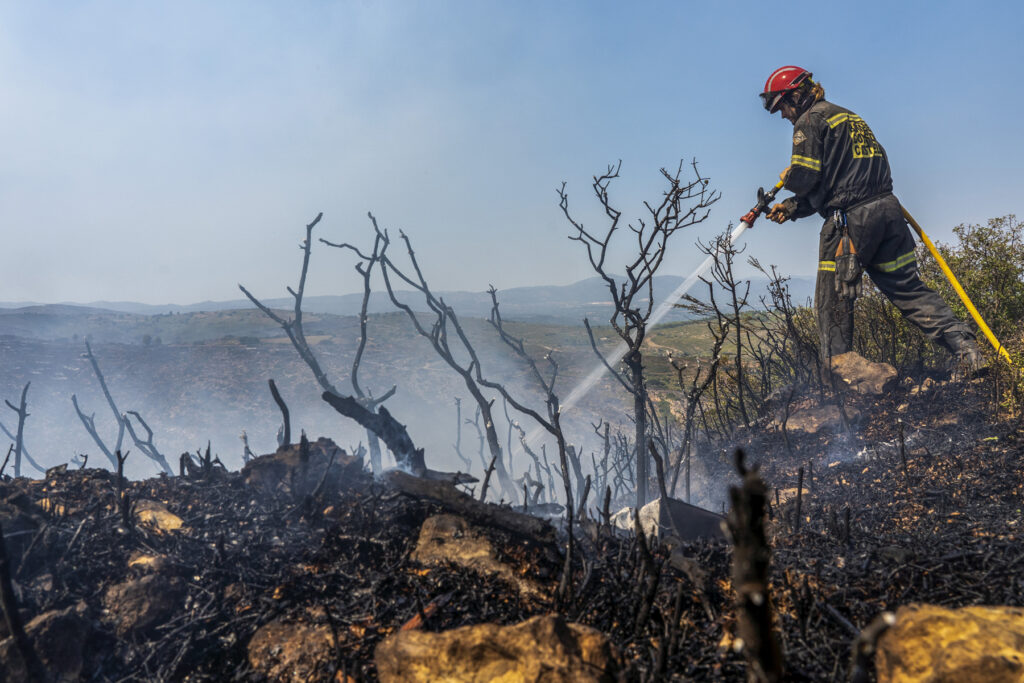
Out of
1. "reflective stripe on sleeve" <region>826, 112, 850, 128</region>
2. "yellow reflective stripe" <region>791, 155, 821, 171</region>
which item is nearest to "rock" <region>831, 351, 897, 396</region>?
"yellow reflective stripe" <region>791, 155, 821, 171</region>

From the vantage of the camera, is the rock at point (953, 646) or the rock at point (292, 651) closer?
the rock at point (953, 646)

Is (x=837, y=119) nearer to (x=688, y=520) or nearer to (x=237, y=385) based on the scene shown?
(x=688, y=520)

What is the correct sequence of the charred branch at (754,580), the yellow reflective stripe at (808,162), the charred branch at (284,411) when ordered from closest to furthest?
the charred branch at (754,580), the charred branch at (284,411), the yellow reflective stripe at (808,162)

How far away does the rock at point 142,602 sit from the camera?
3.23m

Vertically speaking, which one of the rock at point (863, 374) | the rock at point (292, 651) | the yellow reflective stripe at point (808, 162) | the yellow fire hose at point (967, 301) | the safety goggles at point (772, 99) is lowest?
the rock at point (292, 651)

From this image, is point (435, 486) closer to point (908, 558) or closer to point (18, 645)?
point (18, 645)

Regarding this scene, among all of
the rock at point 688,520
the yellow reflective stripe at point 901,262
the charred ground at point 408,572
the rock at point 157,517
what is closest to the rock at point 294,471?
the charred ground at point 408,572

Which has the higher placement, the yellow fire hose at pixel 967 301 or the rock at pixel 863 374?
the yellow fire hose at pixel 967 301

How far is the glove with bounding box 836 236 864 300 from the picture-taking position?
689cm

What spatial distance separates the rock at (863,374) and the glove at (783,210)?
198cm

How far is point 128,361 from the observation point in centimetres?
2455

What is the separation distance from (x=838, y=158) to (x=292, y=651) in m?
7.42

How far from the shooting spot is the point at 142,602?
3.30m

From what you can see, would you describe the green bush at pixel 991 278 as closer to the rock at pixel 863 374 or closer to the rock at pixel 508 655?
the rock at pixel 863 374
